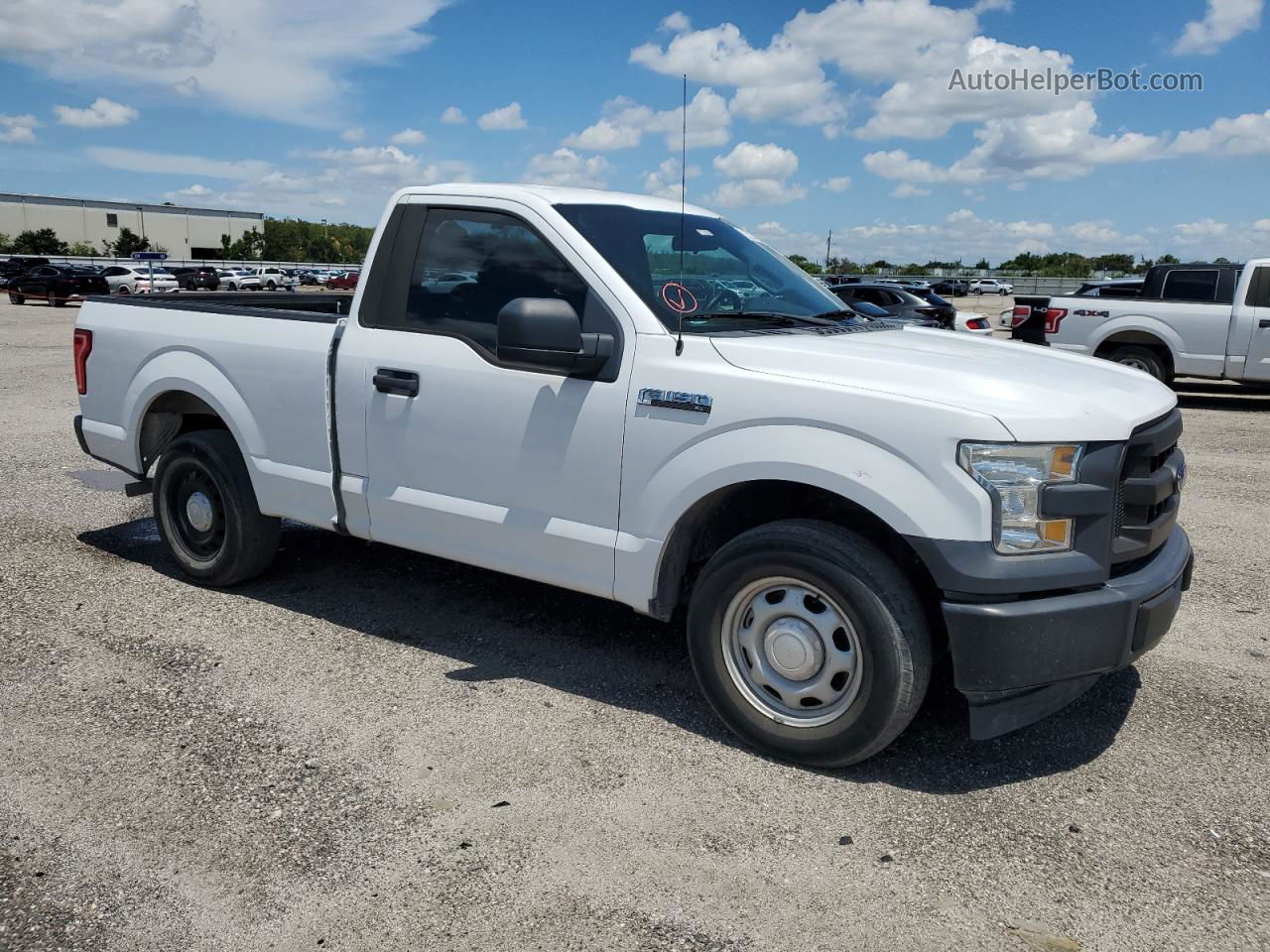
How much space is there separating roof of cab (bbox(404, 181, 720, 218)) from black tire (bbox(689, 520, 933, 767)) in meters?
1.67

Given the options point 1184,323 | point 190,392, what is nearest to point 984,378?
point 190,392

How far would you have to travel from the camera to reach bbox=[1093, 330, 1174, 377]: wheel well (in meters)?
13.6

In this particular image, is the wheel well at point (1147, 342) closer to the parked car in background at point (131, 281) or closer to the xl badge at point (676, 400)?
the xl badge at point (676, 400)

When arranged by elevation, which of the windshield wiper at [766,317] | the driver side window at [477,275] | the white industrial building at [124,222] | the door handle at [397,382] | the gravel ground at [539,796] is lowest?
the gravel ground at [539,796]

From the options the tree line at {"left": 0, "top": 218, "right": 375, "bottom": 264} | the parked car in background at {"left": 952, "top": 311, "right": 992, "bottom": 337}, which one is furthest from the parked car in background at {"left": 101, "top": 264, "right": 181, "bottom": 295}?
the tree line at {"left": 0, "top": 218, "right": 375, "bottom": 264}

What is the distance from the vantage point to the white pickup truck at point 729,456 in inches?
128

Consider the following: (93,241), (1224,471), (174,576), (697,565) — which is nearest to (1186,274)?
(1224,471)

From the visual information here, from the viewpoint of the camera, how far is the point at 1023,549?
3246 mm

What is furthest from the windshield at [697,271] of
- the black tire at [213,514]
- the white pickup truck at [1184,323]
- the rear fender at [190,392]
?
the white pickup truck at [1184,323]

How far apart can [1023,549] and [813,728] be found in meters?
0.94

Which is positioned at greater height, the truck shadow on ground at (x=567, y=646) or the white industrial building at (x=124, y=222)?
the white industrial building at (x=124, y=222)

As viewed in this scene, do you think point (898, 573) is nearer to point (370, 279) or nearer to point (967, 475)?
point (967, 475)

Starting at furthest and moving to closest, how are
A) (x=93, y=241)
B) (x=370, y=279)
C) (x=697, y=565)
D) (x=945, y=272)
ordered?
1. (x=93, y=241)
2. (x=945, y=272)
3. (x=370, y=279)
4. (x=697, y=565)

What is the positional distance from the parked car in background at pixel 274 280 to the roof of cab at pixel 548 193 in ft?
197
